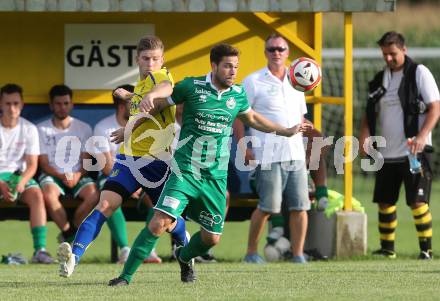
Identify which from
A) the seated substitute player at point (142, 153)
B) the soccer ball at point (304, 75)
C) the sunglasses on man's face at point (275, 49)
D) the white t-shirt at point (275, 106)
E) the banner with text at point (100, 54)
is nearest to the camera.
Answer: the seated substitute player at point (142, 153)

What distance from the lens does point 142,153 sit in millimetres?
10195

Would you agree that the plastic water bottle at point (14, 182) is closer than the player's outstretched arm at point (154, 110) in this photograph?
No

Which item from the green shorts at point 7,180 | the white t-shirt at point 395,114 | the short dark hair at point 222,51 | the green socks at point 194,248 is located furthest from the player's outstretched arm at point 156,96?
the white t-shirt at point 395,114

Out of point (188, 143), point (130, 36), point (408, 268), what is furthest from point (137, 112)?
point (130, 36)

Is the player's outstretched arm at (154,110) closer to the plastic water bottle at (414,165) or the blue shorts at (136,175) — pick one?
the blue shorts at (136,175)

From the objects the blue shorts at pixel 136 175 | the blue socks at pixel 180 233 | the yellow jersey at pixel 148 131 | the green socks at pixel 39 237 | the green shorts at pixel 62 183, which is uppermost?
the yellow jersey at pixel 148 131

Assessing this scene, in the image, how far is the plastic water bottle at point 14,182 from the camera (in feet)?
43.0

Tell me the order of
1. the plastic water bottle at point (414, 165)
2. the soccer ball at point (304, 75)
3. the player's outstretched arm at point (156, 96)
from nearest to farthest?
the player's outstretched arm at point (156, 96), the soccer ball at point (304, 75), the plastic water bottle at point (414, 165)

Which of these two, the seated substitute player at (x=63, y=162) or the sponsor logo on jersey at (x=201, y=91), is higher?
the sponsor logo on jersey at (x=201, y=91)

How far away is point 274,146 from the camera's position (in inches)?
506

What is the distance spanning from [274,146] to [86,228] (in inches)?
131

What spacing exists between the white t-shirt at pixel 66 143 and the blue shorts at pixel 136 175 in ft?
11.1

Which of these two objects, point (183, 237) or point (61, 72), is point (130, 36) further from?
point (183, 237)

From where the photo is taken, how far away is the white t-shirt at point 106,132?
13398 millimetres
